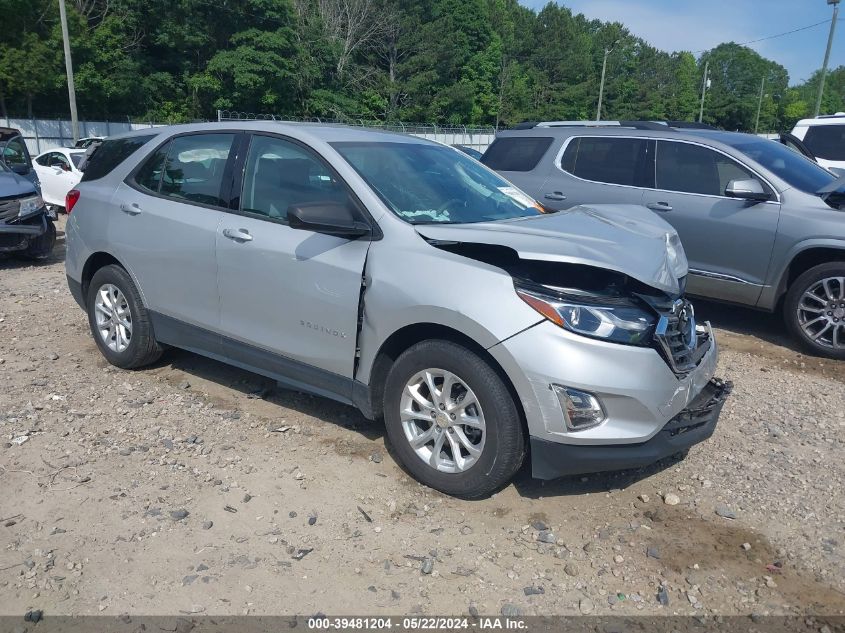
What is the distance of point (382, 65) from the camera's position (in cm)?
5759

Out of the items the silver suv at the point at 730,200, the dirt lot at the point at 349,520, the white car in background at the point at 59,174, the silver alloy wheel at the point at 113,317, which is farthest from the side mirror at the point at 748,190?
the white car in background at the point at 59,174

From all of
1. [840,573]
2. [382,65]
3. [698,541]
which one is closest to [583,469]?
[698,541]

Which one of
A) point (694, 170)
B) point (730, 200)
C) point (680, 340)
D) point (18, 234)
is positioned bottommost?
point (18, 234)

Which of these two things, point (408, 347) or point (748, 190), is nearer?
point (408, 347)

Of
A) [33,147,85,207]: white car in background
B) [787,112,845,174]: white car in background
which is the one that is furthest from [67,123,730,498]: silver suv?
[33,147,85,207]: white car in background

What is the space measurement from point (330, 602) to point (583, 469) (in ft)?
4.21

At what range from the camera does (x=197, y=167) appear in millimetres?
4785

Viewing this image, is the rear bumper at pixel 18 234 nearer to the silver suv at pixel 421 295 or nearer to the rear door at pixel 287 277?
the silver suv at pixel 421 295

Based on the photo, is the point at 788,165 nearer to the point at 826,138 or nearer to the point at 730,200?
the point at 730,200

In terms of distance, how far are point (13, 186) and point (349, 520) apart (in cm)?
804

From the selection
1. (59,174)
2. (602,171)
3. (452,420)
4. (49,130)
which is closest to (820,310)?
(602,171)

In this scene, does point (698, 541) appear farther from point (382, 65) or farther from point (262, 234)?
point (382, 65)

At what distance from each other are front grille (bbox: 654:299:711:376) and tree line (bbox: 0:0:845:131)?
3673cm

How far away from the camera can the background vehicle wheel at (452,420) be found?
3381 millimetres
